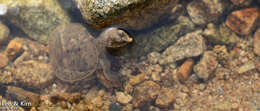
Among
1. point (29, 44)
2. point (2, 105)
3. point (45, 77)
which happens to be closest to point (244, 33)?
point (45, 77)

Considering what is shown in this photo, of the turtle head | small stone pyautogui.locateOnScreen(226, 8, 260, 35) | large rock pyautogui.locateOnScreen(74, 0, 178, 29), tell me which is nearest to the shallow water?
small stone pyautogui.locateOnScreen(226, 8, 260, 35)

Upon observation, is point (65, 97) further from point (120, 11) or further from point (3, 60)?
point (120, 11)

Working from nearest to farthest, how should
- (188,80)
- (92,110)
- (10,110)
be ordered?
(92,110) → (10,110) → (188,80)

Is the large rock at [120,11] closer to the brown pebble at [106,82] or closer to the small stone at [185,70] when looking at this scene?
the brown pebble at [106,82]

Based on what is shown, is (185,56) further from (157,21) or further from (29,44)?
(29,44)

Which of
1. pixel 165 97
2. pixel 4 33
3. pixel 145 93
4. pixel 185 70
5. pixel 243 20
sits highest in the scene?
pixel 4 33

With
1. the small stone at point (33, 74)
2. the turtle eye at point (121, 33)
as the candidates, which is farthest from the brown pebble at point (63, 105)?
the turtle eye at point (121, 33)

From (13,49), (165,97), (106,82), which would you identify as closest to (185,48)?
(165,97)
